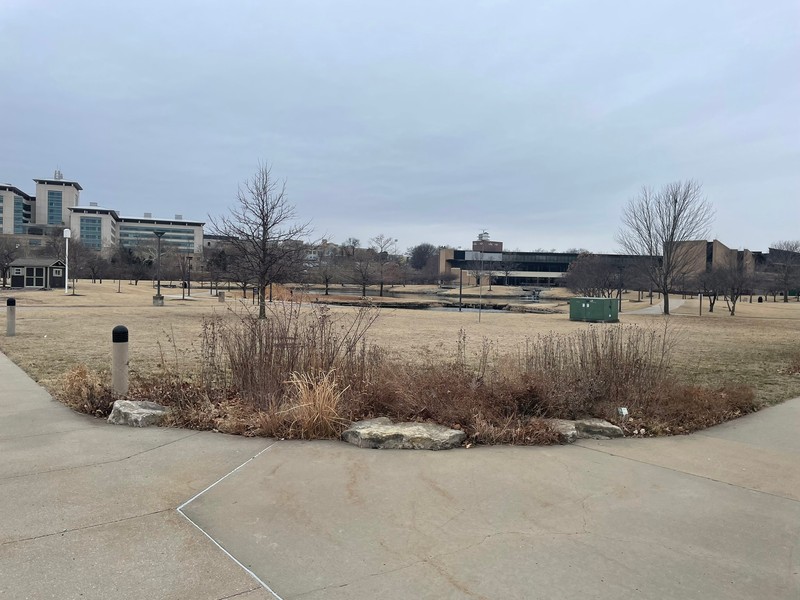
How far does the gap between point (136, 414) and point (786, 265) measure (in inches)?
3800

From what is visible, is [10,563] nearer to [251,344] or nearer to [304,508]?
[304,508]

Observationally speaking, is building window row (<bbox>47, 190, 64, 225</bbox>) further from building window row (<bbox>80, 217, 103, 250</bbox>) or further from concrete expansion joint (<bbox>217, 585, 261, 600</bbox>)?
concrete expansion joint (<bbox>217, 585, 261, 600</bbox>)

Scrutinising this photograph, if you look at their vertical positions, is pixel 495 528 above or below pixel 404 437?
below

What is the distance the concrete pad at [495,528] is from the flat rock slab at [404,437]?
227 millimetres

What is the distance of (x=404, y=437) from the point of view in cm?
527

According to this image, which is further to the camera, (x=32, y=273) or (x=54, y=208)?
(x=54, y=208)

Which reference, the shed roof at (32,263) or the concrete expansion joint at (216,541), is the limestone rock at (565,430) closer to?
the concrete expansion joint at (216,541)

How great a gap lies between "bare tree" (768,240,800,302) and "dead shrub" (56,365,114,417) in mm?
92190

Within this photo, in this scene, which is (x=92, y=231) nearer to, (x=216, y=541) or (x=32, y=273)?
(x=32, y=273)

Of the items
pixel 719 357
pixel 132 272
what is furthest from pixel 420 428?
pixel 132 272

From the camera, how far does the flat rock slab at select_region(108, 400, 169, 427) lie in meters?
5.87

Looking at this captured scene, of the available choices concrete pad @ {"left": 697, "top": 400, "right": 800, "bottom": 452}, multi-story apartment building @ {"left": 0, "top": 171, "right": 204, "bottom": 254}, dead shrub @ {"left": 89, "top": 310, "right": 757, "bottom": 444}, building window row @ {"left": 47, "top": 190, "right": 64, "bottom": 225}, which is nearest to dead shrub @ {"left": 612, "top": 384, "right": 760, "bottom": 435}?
dead shrub @ {"left": 89, "top": 310, "right": 757, "bottom": 444}

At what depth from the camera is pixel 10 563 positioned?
302 centimetres

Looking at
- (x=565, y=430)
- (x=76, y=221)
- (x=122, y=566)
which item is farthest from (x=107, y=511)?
(x=76, y=221)
